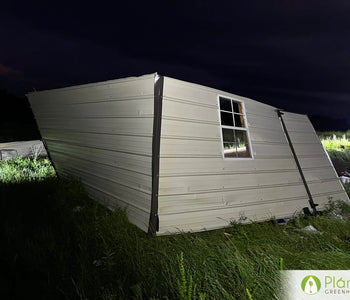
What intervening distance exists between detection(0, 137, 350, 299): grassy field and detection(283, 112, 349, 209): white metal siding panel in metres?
1.13

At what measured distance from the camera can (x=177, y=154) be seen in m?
3.84

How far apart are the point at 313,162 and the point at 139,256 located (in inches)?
188

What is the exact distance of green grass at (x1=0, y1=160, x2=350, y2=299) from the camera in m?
2.33

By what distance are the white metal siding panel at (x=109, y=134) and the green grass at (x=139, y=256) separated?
1.27ft

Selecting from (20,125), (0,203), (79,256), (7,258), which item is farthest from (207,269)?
(20,125)

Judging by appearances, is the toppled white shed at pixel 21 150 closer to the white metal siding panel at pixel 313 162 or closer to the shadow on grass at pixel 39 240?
the shadow on grass at pixel 39 240

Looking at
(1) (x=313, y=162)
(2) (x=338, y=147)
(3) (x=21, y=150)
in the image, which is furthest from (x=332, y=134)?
(3) (x=21, y=150)

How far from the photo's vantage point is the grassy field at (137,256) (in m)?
2.34

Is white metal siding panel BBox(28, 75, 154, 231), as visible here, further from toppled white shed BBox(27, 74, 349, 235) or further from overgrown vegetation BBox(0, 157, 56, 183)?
overgrown vegetation BBox(0, 157, 56, 183)

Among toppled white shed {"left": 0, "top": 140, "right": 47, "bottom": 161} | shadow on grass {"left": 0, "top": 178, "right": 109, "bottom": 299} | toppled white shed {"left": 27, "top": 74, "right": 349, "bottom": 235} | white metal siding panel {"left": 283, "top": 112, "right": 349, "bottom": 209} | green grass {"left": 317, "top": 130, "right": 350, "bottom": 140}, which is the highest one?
green grass {"left": 317, "top": 130, "right": 350, "bottom": 140}

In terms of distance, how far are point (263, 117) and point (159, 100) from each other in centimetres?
259

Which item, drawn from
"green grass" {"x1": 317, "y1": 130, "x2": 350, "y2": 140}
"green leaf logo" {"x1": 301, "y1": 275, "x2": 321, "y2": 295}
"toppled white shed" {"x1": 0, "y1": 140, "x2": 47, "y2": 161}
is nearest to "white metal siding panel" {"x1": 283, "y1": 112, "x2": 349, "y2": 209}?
"green leaf logo" {"x1": 301, "y1": 275, "x2": 321, "y2": 295}

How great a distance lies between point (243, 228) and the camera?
420 cm

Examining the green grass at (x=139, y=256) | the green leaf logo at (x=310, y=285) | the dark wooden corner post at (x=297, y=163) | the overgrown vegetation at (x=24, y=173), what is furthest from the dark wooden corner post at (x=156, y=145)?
the overgrown vegetation at (x=24, y=173)
